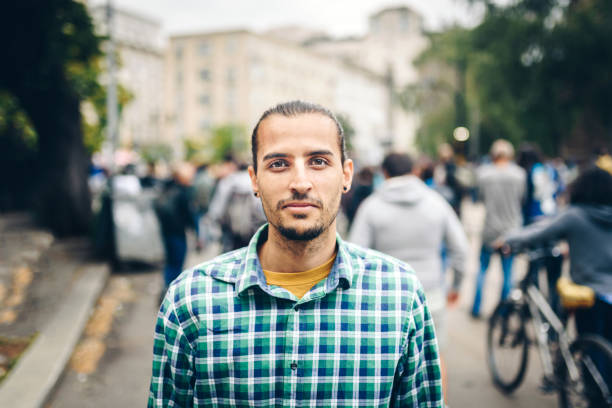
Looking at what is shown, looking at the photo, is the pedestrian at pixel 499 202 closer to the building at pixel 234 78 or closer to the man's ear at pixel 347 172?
the man's ear at pixel 347 172

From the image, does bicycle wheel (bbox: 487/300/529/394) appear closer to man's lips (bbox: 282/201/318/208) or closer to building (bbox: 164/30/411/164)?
man's lips (bbox: 282/201/318/208)

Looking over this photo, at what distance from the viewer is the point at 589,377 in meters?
3.55

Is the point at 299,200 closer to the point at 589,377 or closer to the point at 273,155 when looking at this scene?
the point at 273,155

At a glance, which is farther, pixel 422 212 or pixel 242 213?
pixel 242 213

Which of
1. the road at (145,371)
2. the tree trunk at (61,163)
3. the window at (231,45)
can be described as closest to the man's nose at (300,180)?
the road at (145,371)

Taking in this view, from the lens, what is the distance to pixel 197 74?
3034 inches

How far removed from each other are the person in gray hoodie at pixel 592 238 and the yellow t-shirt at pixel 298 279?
9.12ft

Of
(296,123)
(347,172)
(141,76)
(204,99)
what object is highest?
(141,76)

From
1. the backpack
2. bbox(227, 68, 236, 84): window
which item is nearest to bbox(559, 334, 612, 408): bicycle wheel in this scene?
the backpack

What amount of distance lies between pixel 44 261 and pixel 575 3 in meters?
20.6

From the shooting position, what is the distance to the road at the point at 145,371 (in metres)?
4.50

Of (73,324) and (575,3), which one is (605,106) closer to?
(575,3)

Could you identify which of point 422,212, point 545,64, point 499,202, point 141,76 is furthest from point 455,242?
point 141,76

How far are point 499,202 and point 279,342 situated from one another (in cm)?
559
